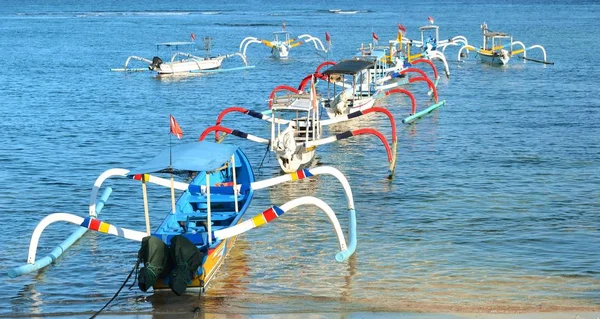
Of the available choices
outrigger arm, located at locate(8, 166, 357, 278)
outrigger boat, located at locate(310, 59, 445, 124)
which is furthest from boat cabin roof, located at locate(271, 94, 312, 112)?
outrigger arm, located at locate(8, 166, 357, 278)

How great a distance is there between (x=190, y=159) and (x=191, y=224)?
2266mm

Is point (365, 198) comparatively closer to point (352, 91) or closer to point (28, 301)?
point (28, 301)

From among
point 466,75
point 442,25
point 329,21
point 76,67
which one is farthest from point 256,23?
point 466,75

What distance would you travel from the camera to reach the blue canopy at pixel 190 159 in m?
16.8

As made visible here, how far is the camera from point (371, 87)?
142 feet

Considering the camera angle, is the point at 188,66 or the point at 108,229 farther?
the point at 188,66

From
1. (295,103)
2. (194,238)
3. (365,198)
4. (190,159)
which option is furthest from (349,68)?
(194,238)

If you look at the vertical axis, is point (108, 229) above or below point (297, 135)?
above

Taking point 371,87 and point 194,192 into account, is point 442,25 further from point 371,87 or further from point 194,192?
point 194,192

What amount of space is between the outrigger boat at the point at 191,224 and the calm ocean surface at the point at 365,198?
591 millimetres

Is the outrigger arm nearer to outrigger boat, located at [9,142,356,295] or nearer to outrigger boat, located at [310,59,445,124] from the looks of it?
outrigger boat, located at [9,142,356,295]

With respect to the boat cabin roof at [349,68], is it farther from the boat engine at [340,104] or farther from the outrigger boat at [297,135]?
the outrigger boat at [297,135]

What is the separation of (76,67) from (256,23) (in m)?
56.7

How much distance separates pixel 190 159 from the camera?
1738 centimetres
